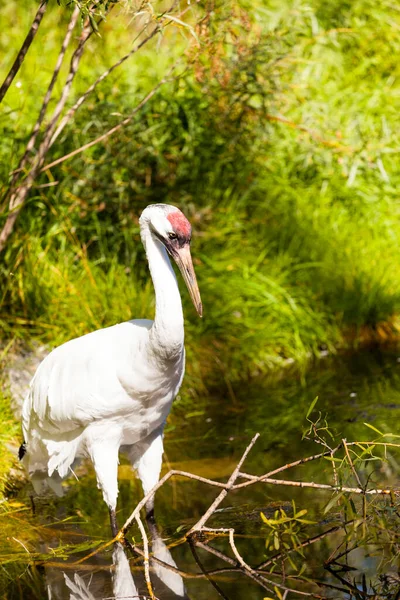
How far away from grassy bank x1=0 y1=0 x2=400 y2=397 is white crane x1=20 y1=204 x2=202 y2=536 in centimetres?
150

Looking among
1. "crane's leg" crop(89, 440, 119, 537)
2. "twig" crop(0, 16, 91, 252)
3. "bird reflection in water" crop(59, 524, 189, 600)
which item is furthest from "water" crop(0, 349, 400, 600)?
"twig" crop(0, 16, 91, 252)

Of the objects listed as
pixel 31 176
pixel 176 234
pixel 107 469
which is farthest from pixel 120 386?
pixel 31 176

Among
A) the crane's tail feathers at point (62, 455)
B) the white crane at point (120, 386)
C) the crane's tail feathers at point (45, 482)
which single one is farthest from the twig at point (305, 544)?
the crane's tail feathers at point (45, 482)

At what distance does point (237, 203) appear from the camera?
721 centimetres

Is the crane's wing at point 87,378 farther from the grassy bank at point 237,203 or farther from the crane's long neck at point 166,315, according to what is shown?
the grassy bank at point 237,203

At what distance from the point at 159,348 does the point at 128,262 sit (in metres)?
2.96

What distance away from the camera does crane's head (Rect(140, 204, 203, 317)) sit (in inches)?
152

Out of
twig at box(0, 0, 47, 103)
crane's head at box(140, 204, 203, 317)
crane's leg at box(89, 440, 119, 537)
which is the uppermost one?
twig at box(0, 0, 47, 103)

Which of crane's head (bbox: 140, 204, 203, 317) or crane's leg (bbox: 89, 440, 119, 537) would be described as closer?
crane's head (bbox: 140, 204, 203, 317)

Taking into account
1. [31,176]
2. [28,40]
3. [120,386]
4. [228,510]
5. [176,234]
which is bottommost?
[228,510]

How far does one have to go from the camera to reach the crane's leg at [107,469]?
167 inches

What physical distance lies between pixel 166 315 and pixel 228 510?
41.5 inches

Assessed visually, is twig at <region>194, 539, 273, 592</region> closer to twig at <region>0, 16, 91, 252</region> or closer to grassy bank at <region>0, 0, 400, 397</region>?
twig at <region>0, 16, 91, 252</region>

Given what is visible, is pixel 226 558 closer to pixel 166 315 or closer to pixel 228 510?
pixel 228 510
